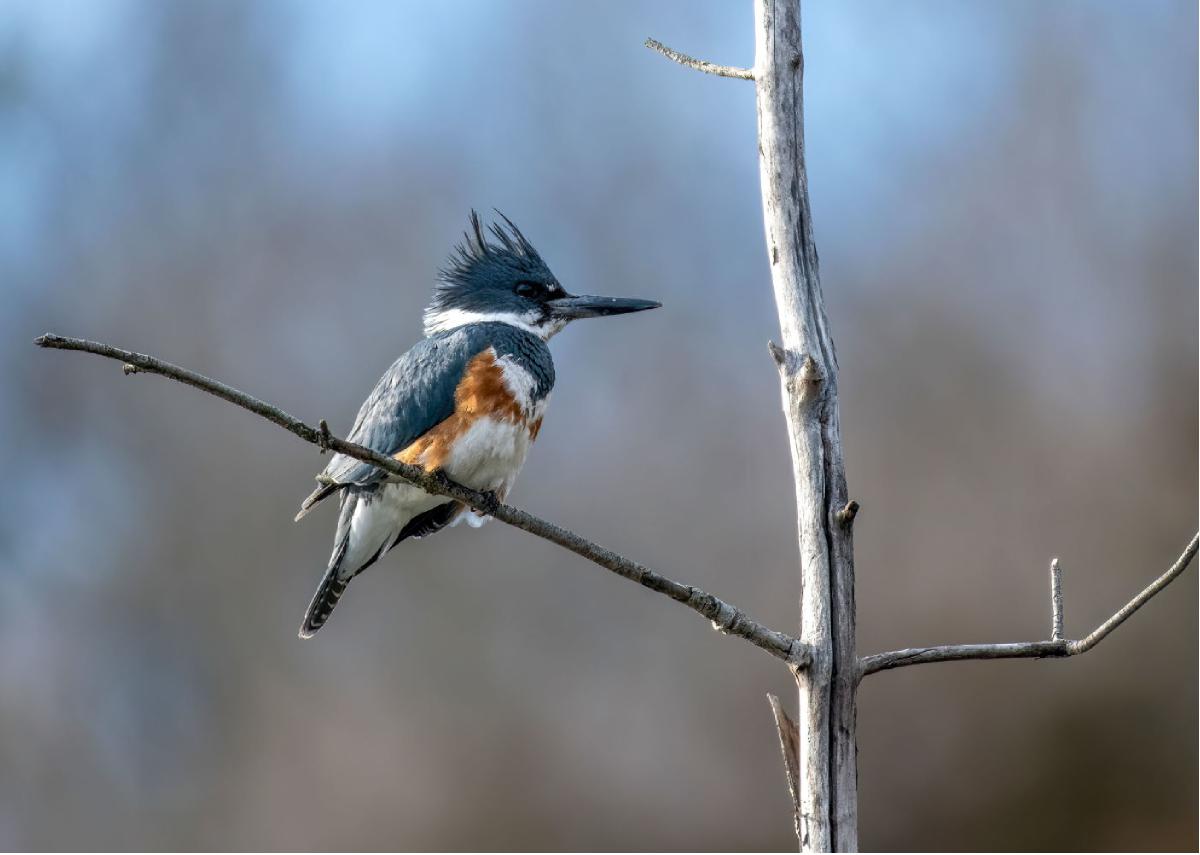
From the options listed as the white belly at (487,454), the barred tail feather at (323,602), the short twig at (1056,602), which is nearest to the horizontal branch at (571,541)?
the short twig at (1056,602)

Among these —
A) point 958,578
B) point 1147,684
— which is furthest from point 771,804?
point 1147,684

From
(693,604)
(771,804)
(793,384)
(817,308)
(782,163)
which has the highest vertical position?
(782,163)

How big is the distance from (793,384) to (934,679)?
11.6 feet

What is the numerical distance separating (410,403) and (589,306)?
66cm

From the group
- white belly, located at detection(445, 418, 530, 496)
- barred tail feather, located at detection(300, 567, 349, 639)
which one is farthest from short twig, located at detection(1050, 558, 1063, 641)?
barred tail feather, located at detection(300, 567, 349, 639)

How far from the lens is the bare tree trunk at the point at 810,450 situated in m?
1.86

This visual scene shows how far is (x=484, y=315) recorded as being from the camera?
3227 millimetres

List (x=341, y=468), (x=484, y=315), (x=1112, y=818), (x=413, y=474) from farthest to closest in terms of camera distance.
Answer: (x=1112, y=818) < (x=484, y=315) < (x=341, y=468) < (x=413, y=474)

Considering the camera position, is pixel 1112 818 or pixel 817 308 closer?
pixel 817 308

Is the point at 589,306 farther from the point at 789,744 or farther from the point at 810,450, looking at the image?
the point at 789,744

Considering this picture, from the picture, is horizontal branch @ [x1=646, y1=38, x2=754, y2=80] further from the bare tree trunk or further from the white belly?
the white belly

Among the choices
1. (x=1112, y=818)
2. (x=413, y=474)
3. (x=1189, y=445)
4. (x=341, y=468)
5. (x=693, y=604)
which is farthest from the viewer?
(x=1189, y=445)

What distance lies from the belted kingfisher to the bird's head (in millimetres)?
40

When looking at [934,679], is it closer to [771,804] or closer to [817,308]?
[771,804]
